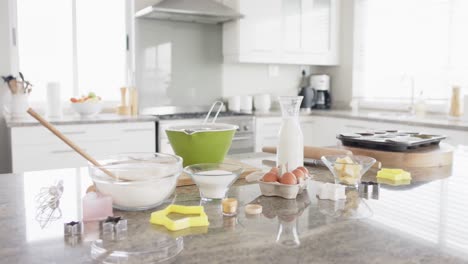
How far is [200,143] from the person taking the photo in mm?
1524

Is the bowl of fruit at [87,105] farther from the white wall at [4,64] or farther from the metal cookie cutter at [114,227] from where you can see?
the metal cookie cutter at [114,227]

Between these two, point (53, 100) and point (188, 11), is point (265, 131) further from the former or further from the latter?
point (53, 100)

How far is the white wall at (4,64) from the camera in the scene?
3.74 metres

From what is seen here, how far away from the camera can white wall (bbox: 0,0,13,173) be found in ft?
12.3

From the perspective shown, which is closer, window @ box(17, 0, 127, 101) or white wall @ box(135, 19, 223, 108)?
window @ box(17, 0, 127, 101)

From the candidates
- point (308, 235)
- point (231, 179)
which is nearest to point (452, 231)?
point (308, 235)

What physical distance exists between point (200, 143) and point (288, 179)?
391 mm

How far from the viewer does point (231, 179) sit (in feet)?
3.99

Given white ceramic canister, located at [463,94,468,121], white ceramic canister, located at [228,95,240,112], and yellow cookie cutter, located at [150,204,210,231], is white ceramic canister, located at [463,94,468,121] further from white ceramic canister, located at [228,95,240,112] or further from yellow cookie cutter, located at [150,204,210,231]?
yellow cookie cutter, located at [150,204,210,231]

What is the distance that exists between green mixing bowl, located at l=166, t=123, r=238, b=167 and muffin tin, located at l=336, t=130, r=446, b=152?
0.63m

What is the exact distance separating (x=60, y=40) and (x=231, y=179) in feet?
10.9

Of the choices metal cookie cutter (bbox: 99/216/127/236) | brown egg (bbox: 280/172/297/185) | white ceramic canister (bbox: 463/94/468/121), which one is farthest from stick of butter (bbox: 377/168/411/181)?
white ceramic canister (bbox: 463/94/468/121)

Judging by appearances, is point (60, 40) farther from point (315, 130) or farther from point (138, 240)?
point (138, 240)

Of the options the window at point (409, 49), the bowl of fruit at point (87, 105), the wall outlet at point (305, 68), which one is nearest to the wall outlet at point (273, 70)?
the wall outlet at point (305, 68)
